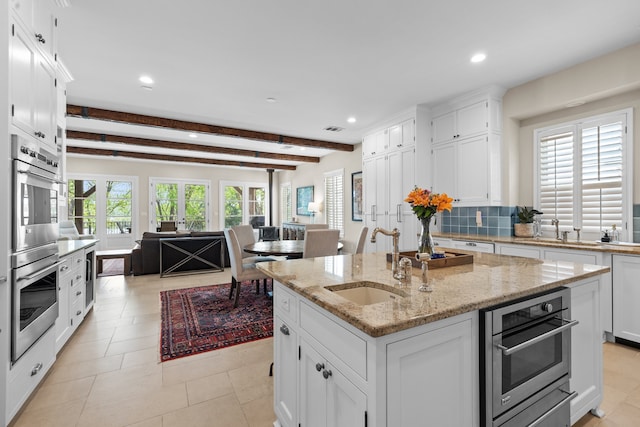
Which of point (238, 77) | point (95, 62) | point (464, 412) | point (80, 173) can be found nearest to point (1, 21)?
point (95, 62)

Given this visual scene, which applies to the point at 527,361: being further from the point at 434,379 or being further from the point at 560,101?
the point at 560,101

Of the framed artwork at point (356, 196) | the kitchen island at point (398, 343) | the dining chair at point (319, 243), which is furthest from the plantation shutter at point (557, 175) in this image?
the framed artwork at point (356, 196)

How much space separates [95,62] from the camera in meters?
3.00

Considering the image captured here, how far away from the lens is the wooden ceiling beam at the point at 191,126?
14.0ft

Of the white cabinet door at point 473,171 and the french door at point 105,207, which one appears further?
the french door at point 105,207

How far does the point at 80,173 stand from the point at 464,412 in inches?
390

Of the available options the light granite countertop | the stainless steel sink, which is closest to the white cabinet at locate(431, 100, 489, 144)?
the light granite countertop

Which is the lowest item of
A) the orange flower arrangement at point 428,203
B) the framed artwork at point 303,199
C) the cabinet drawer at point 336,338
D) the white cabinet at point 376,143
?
the cabinet drawer at point 336,338

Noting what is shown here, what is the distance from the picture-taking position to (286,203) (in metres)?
10.1

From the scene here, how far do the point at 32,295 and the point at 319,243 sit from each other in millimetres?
2474

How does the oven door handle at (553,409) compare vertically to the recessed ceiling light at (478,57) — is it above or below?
below

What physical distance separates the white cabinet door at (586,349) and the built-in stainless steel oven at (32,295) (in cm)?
303

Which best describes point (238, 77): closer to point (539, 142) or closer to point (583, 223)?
point (539, 142)

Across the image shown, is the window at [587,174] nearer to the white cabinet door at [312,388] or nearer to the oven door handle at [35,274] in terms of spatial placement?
the white cabinet door at [312,388]
